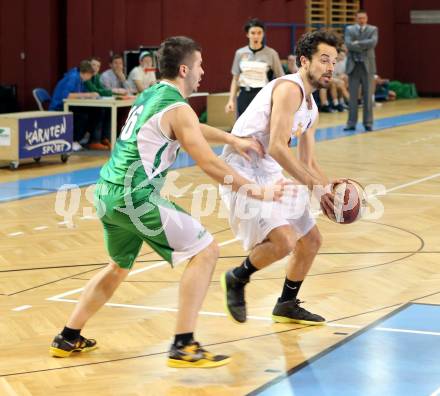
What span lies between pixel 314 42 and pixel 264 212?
95 cm

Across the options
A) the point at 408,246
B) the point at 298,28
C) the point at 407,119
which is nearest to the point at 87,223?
the point at 408,246

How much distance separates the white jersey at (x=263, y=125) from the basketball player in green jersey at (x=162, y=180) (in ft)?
2.29

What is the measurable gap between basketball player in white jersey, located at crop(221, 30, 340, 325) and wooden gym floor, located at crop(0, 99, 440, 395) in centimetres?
32

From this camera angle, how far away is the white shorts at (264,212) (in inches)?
212

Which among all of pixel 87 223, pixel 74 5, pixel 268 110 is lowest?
→ pixel 87 223

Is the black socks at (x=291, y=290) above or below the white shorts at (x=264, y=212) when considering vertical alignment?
below

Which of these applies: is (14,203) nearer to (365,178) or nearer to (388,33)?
(365,178)

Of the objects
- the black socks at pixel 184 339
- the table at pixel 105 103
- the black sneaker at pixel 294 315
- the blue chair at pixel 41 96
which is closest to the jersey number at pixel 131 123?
the black socks at pixel 184 339

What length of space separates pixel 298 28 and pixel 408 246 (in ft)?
50.1

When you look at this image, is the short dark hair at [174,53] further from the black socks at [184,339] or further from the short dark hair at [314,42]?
the black socks at [184,339]

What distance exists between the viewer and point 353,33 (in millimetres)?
16703

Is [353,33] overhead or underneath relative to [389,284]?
overhead

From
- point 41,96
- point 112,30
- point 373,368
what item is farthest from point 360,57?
point 373,368

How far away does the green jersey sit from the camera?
4.79m
